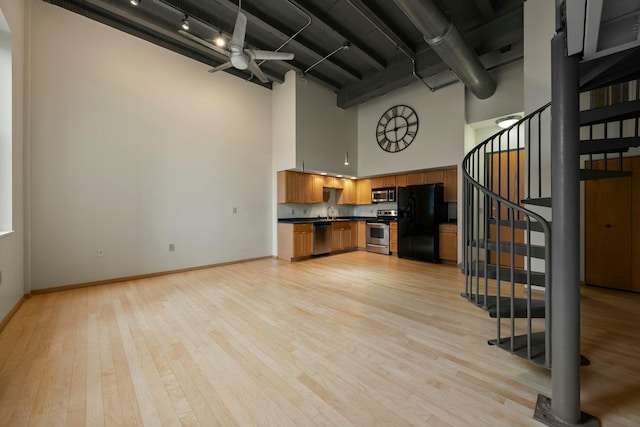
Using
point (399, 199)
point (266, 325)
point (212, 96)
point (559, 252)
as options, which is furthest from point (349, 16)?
point (266, 325)

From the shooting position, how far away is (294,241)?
227 inches

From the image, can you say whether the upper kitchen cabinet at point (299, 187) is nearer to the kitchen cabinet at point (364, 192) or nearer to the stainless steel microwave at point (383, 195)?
the kitchen cabinet at point (364, 192)

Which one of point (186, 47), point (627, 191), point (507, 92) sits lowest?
point (627, 191)

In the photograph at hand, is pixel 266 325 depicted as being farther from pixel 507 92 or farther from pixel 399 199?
pixel 507 92

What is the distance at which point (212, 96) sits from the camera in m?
5.17

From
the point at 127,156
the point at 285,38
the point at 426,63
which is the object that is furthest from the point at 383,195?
the point at 127,156

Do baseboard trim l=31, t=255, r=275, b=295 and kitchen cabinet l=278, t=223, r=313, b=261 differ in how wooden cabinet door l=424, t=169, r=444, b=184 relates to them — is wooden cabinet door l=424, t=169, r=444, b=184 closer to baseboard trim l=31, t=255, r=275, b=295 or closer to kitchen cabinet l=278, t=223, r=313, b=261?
kitchen cabinet l=278, t=223, r=313, b=261

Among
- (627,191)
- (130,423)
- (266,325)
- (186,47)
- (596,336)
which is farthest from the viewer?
(186,47)

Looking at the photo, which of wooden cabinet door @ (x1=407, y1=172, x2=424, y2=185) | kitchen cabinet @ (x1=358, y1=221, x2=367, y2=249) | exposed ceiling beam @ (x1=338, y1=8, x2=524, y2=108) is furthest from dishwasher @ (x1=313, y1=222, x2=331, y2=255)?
exposed ceiling beam @ (x1=338, y1=8, x2=524, y2=108)

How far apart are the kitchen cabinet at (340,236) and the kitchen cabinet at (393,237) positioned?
3.92 ft

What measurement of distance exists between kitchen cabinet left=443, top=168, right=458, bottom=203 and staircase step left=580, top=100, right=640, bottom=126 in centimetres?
378

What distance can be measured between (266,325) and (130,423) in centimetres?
129

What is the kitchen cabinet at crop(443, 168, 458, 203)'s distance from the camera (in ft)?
18.2

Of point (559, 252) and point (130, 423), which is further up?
point (559, 252)
